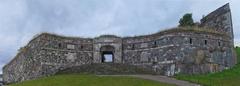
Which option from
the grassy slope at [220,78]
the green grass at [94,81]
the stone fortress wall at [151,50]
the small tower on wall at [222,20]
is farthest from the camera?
the small tower on wall at [222,20]

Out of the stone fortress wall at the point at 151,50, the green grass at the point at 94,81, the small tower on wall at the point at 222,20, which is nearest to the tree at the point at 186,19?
the small tower on wall at the point at 222,20

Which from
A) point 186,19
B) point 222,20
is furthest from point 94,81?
point 186,19

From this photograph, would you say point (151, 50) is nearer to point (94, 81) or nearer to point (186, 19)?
point (186, 19)

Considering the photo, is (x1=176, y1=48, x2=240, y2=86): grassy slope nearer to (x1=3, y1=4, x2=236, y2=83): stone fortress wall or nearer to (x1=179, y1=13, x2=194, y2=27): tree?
(x1=3, y1=4, x2=236, y2=83): stone fortress wall

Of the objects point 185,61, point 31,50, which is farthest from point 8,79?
point 185,61

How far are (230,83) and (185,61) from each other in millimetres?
13329

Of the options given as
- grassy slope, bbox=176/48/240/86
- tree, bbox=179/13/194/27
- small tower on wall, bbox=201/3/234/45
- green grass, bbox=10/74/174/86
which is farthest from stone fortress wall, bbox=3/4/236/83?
green grass, bbox=10/74/174/86

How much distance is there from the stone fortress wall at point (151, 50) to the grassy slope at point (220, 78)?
192cm

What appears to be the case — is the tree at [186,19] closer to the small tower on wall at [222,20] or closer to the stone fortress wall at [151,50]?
the small tower on wall at [222,20]

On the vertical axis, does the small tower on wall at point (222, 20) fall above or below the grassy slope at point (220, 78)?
above

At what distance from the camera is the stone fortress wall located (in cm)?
6606

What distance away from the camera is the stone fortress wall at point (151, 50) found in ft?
217

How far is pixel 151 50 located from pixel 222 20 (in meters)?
13.7

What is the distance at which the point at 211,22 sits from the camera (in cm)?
7625
